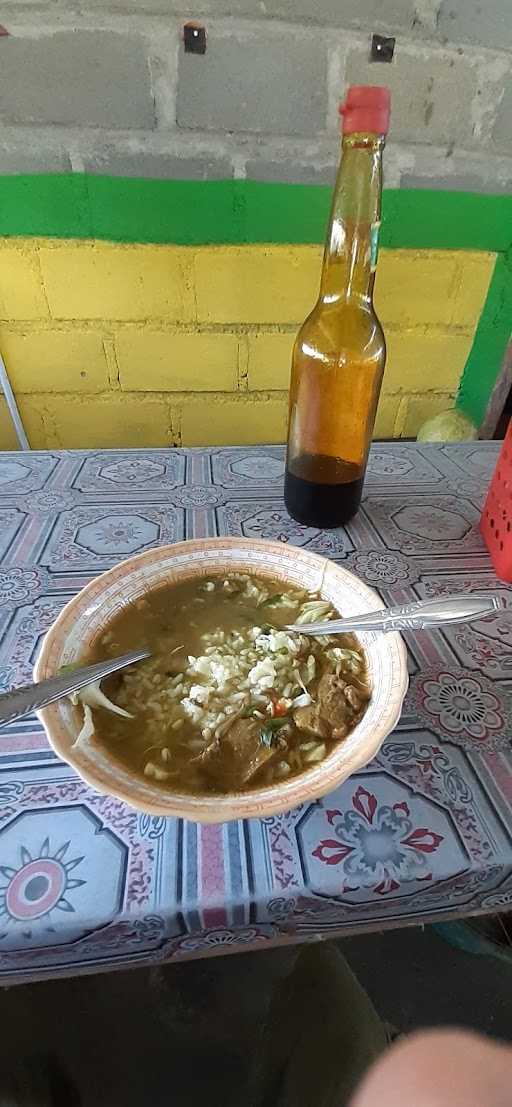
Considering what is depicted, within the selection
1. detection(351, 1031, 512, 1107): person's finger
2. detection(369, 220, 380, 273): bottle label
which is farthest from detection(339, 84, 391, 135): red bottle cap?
detection(351, 1031, 512, 1107): person's finger

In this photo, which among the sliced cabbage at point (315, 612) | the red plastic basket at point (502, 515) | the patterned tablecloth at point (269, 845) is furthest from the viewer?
the red plastic basket at point (502, 515)

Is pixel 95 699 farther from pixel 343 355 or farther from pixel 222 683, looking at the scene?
pixel 343 355

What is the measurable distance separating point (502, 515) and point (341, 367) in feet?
1.28

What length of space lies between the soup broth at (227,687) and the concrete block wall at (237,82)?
1398 millimetres

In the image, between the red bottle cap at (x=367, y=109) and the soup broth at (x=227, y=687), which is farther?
the red bottle cap at (x=367, y=109)

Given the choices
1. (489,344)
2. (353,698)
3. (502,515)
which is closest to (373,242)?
(502,515)

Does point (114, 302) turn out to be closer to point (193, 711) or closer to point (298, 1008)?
point (193, 711)

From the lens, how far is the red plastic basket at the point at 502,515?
991 millimetres

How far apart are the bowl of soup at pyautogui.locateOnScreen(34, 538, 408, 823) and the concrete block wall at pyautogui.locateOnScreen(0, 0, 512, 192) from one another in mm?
1338

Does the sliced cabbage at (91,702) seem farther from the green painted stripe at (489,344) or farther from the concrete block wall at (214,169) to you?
the green painted stripe at (489,344)

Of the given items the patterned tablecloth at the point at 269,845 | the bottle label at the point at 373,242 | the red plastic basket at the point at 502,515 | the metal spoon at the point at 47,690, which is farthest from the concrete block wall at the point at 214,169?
the metal spoon at the point at 47,690

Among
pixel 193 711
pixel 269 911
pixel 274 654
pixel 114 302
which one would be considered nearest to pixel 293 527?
pixel 274 654

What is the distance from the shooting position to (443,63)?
158 cm

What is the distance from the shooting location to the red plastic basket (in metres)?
0.99
